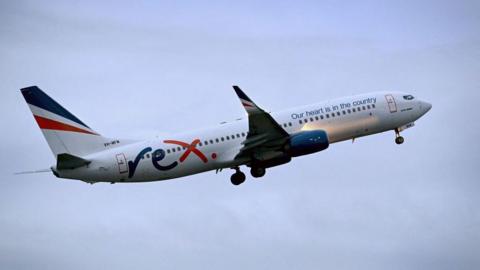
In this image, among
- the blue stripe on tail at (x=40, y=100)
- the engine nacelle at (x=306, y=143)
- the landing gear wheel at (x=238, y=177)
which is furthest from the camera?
the landing gear wheel at (x=238, y=177)

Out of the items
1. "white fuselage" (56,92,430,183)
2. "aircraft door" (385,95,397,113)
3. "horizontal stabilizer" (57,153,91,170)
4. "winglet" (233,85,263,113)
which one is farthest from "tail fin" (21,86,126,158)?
"aircraft door" (385,95,397,113)

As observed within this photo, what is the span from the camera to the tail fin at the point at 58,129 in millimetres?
63469

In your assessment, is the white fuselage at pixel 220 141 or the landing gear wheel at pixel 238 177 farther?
the landing gear wheel at pixel 238 177

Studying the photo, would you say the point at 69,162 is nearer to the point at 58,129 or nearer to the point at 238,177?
the point at 58,129

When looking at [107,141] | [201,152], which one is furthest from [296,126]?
[107,141]

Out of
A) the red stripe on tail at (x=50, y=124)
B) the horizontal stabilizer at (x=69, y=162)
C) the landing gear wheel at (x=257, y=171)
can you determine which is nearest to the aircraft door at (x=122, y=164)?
the horizontal stabilizer at (x=69, y=162)

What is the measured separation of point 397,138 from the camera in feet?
240

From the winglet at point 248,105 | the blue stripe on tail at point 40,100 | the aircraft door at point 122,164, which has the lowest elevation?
the aircraft door at point 122,164

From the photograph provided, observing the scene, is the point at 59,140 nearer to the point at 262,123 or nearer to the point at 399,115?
the point at 262,123

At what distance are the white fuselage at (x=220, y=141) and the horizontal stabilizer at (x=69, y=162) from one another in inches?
16.3

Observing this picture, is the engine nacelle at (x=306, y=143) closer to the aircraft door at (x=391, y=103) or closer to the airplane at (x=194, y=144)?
the airplane at (x=194, y=144)

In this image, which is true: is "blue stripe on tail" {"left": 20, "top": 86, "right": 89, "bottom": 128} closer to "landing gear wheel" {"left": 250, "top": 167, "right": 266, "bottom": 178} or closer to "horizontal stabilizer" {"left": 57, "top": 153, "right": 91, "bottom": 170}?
"horizontal stabilizer" {"left": 57, "top": 153, "right": 91, "bottom": 170}

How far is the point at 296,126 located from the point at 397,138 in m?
11.1

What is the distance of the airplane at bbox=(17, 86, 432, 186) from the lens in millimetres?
62750
